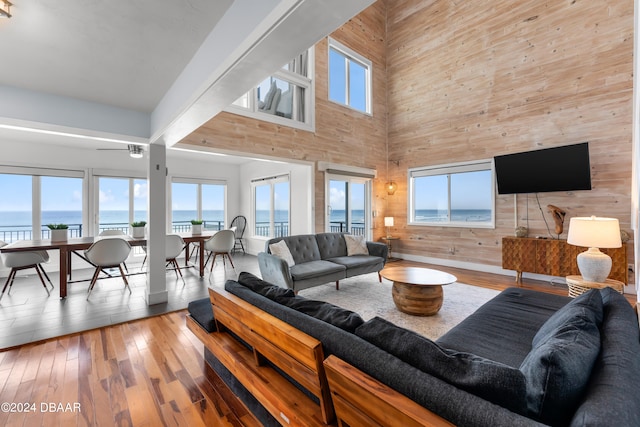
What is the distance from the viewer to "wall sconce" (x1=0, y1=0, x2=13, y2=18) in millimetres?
1613

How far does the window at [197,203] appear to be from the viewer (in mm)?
7142

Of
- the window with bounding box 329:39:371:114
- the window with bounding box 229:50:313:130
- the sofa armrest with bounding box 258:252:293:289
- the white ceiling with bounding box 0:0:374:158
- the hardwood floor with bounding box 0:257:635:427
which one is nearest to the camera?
the white ceiling with bounding box 0:0:374:158

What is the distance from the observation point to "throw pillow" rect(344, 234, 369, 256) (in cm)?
474

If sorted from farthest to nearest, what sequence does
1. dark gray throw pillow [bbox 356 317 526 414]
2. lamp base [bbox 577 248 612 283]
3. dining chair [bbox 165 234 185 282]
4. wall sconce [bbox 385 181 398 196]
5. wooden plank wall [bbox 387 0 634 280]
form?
wall sconce [bbox 385 181 398 196]
dining chair [bbox 165 234 185 282]
wooden plank wall [bbox 387 0 634 280]
lamp base [bbox 577 248 612 283]
dark gray throw pillow [bbox 356 317 526 414]

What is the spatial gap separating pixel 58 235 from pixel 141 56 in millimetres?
3256

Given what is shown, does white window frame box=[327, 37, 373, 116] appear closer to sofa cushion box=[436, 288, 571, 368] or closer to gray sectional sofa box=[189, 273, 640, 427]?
sofa cushion box=[436, 288, 571, 368]

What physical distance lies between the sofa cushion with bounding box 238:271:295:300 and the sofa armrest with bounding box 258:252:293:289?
4.68 feet

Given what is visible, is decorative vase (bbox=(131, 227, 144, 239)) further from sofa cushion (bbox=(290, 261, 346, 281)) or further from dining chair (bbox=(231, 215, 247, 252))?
dining chair (bbox=(231, 215, 247, 252))

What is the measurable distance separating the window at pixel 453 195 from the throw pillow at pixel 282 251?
3739mm

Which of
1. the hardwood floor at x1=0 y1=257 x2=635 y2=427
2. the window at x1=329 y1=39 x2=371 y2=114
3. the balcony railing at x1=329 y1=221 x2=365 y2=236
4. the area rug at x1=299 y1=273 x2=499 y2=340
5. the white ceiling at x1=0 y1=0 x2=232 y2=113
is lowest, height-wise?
the hardwood floor at x1=0 y1=257 x2=635 y2=427

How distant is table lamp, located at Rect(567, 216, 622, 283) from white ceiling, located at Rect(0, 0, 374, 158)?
3.29 m

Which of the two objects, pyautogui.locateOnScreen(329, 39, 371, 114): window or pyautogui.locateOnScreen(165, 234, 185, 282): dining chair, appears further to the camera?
pyautogui.locateOnScreen(329, 39, 371, 114): window

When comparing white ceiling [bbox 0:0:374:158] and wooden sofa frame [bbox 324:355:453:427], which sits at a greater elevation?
white ceiling [bbox 0:0:374:158]

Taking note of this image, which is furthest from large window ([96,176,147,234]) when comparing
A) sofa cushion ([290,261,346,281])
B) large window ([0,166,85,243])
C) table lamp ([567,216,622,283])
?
table lamp ([567,216,622,283])
